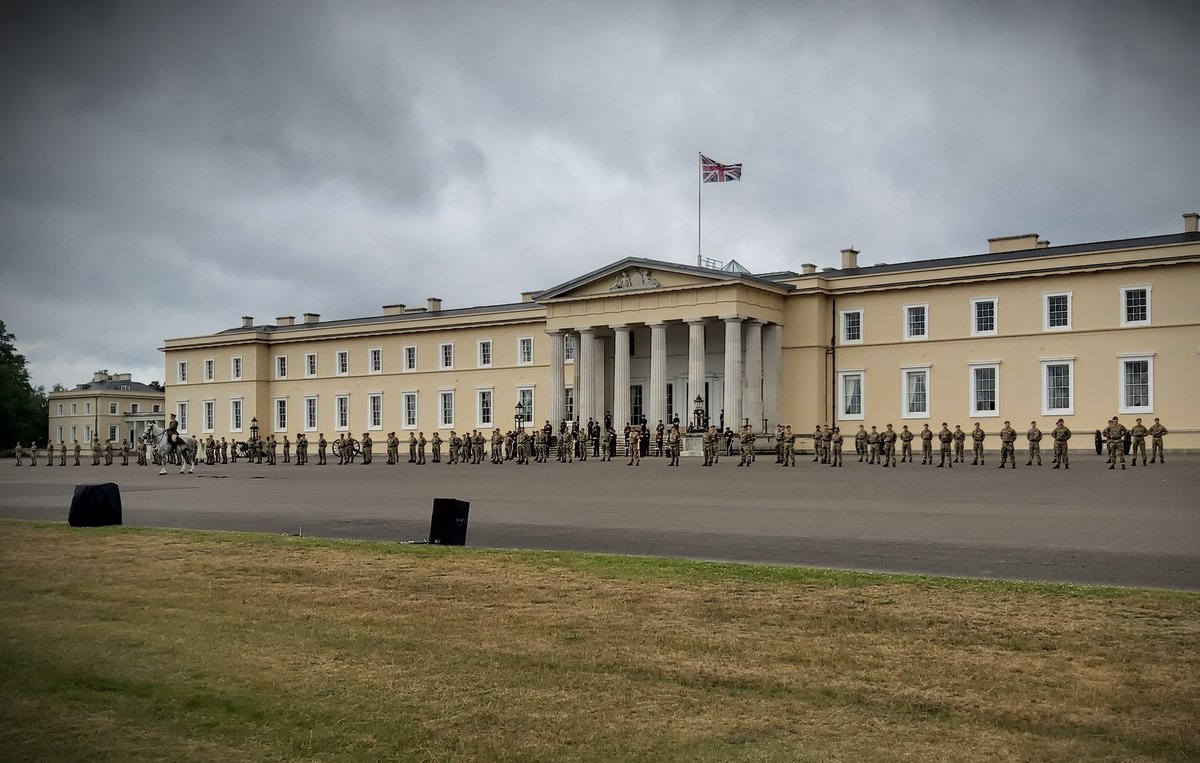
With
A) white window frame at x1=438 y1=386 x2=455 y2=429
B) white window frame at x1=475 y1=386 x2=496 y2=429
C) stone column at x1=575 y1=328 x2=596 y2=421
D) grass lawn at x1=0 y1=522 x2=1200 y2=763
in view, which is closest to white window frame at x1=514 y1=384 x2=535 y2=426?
white window frame at x1=475 y1=386 x2=496 y2=429

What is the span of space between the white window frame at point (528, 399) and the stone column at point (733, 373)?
16895 mm

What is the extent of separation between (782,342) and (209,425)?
47.5m

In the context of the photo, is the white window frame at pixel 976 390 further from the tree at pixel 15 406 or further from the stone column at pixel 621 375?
the tree at pixel 15 406

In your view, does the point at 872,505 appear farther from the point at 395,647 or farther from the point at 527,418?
the point at 527,418

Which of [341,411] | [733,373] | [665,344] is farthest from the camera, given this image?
[341,411]

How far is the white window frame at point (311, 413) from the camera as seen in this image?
257ft

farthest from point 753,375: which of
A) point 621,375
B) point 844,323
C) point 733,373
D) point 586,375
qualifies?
point 586,375

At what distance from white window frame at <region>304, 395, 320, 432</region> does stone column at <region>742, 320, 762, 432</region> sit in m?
35.3

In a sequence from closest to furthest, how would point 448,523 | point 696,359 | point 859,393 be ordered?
point 448,523
point 696,359
point 859,393

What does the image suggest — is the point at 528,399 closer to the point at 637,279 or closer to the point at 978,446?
the point at 637,279

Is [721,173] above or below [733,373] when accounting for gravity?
above

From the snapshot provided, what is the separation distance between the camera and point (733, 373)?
5434 centimetres

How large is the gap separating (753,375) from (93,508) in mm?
41632

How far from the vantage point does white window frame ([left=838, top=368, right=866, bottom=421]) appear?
55.5m
